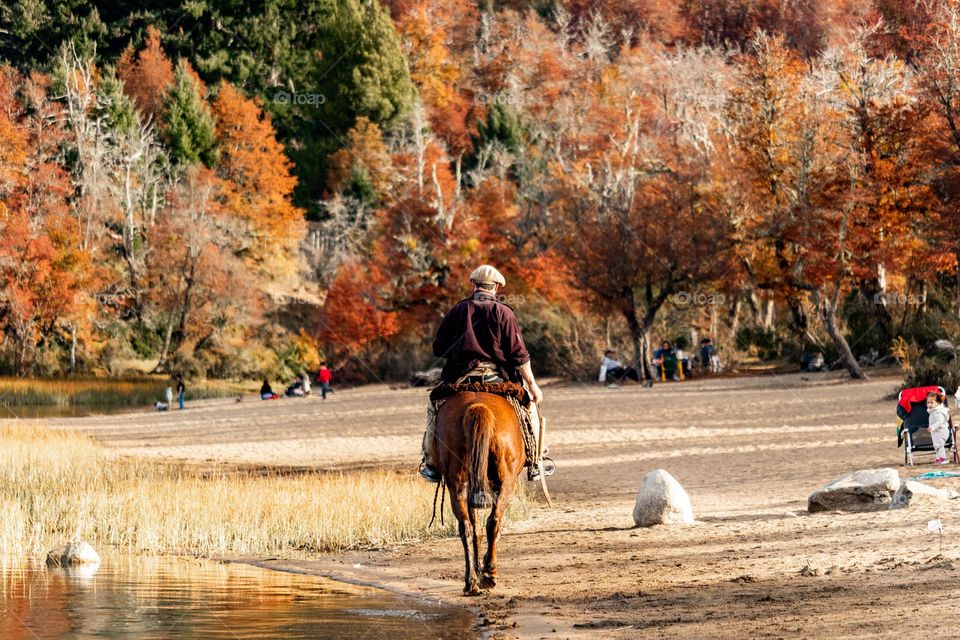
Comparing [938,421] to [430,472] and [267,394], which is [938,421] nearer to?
[430,472]

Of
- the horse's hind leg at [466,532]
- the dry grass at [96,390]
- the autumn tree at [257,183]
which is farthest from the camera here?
the autumn tree at [257,183]

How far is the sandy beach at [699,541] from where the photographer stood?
34.3ft

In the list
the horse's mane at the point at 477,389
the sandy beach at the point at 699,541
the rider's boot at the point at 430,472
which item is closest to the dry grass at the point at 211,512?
the sandy beach at the point at 699,541

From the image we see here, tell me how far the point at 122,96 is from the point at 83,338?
16861 millimetres

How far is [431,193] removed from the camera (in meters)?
59.5

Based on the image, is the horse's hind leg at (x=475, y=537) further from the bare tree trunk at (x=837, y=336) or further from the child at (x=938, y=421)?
the bare tree trunk at (x=837, y=336)

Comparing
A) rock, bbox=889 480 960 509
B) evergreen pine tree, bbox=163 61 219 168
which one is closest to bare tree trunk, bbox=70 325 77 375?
evergreen pine tree, bbox=163 61 219 168

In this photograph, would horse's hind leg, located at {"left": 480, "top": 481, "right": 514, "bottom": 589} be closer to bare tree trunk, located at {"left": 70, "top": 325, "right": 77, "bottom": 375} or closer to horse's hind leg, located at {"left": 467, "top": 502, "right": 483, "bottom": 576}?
horse's hind leg, located at {"left": 467, "top": 502, "right": 483, "bottom": 576}

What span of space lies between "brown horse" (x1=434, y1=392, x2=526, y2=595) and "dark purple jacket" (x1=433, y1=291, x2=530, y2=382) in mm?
325

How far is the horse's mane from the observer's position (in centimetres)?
1238

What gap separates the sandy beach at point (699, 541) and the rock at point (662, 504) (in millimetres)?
252

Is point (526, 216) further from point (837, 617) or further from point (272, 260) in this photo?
point (837, 617)

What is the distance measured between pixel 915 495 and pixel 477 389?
15.6 ft

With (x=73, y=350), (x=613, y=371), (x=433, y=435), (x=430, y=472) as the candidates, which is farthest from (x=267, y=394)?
(x=433, y=435)
